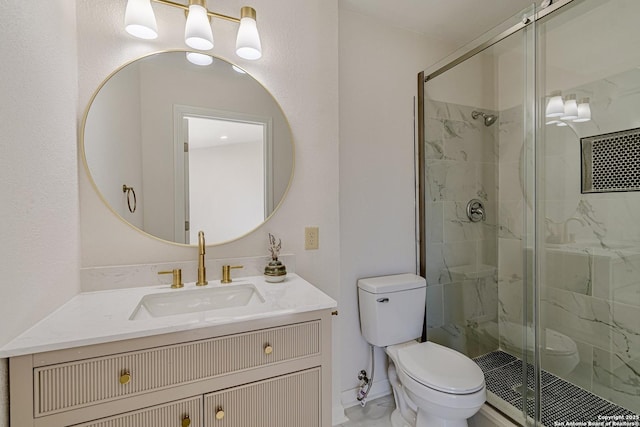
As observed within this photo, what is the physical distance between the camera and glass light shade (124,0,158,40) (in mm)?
1148

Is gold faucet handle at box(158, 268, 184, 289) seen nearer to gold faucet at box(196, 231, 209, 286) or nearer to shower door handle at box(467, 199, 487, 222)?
gold faucet at box(196, 231, 209, 286)

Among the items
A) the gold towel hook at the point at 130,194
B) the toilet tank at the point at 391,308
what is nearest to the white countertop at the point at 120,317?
the gold towel hook at the point at 130,194

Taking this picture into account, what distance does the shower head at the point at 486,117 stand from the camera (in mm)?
1876

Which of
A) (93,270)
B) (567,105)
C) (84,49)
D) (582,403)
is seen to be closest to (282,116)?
(84,49)

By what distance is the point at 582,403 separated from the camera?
60.0 inches

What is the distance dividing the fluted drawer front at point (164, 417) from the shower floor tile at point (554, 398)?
1572mm

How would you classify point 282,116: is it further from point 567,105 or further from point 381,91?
point 567,105

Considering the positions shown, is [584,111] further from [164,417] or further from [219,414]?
[164,417]

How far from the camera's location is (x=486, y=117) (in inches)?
75.6

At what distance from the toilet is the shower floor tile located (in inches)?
14.6

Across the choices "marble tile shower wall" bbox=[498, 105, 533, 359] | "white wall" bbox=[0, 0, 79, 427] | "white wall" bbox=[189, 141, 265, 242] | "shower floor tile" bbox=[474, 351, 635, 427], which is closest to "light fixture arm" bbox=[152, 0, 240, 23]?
"white wall" bbox=[0, 0, 79, 427]

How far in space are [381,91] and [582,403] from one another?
6.82ft

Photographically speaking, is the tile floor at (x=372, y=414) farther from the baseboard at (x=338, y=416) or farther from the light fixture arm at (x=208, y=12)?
the light fixture arm at (x=208, y=12)

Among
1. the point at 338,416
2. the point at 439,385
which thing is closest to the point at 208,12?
the point at 439,385
